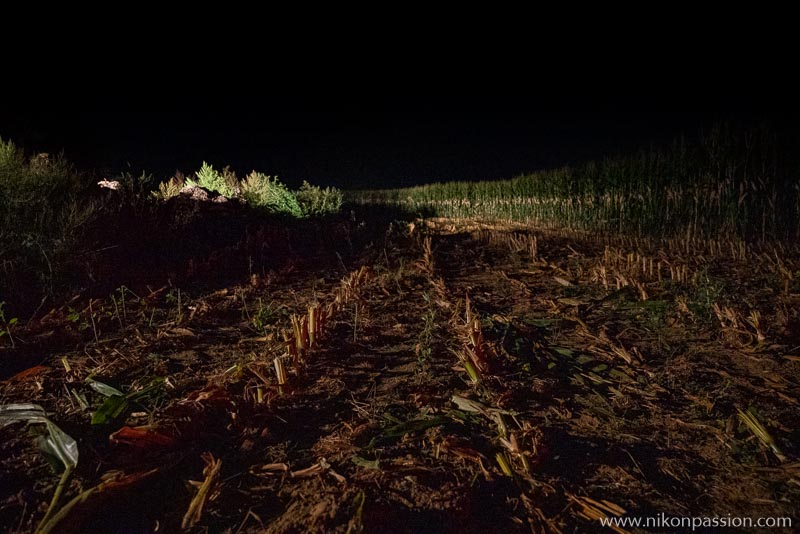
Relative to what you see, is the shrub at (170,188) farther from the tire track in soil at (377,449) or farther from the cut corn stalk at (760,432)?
the cut corn stalk at (760,432)

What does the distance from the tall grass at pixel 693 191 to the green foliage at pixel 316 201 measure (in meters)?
6.98

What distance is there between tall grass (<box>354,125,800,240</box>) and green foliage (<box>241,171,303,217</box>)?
25.7ft

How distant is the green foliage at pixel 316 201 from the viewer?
418 inches

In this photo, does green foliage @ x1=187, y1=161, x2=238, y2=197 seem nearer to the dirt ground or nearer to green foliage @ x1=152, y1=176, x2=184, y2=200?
green foliage @ x1=152, y1=176, x2=184, y2=200

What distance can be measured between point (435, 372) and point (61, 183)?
569 centimetres

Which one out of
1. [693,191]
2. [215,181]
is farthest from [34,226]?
[693,191]

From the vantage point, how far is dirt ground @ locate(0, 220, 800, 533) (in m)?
1.61

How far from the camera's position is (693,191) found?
25.7ft

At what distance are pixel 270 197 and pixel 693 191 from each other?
9.06 metres

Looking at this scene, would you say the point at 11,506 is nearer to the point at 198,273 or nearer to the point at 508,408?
the point at 508,408

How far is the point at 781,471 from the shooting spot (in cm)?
175

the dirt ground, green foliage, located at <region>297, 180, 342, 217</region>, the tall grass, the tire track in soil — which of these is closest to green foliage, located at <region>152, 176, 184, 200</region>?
green foliage, located at <region>297, 180, 342, 217</region>

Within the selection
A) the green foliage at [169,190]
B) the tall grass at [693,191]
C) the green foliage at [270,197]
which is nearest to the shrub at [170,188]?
the green foliage at [169,190]

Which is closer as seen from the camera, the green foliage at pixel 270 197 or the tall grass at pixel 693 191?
the tall grass at pixel 693 191
